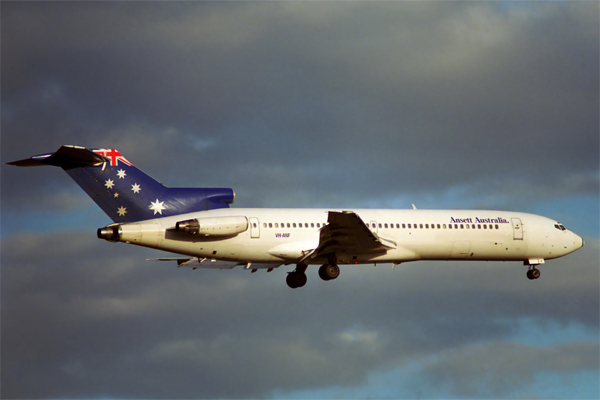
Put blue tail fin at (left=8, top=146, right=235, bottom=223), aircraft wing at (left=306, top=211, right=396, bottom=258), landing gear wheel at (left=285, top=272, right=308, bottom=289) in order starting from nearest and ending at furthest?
blue tail fin at (left=8, top=146, right=235, bottom=223)
aircraft wing at (left=306, top=211, right=396, bottom=258)
landing gear wheel at (left=285, top=272, right=308, bottom=289)

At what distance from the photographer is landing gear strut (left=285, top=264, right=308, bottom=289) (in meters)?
38.6

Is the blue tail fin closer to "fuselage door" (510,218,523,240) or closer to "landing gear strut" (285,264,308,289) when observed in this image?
"landing gear strut" (285,264,308,289)

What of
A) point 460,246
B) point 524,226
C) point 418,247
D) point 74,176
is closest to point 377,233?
point 418,247

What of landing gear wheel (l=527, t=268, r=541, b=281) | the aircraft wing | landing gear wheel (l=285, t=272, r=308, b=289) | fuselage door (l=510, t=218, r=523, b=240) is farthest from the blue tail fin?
landing gear wheel (l=527, t=268, r=541, b=281)

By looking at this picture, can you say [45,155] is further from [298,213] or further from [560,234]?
[560,234]

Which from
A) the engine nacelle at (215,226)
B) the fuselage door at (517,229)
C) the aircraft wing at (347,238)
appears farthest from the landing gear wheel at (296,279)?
the fuselage door at (517,229)

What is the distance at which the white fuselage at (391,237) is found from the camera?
110 feet

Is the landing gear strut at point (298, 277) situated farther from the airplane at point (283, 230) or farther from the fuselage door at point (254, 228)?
the fuselage door at point (254, 228)

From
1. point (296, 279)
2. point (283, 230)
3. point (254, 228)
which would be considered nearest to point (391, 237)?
point (296, 279)

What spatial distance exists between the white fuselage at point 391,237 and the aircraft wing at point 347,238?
357 millimetres

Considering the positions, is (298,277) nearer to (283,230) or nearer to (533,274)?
(283,230)

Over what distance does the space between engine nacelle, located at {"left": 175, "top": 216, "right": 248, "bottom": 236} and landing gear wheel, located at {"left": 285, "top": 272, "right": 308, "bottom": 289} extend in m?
5.57

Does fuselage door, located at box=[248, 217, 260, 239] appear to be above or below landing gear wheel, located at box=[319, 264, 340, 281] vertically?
above

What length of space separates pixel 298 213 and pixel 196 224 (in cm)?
565
